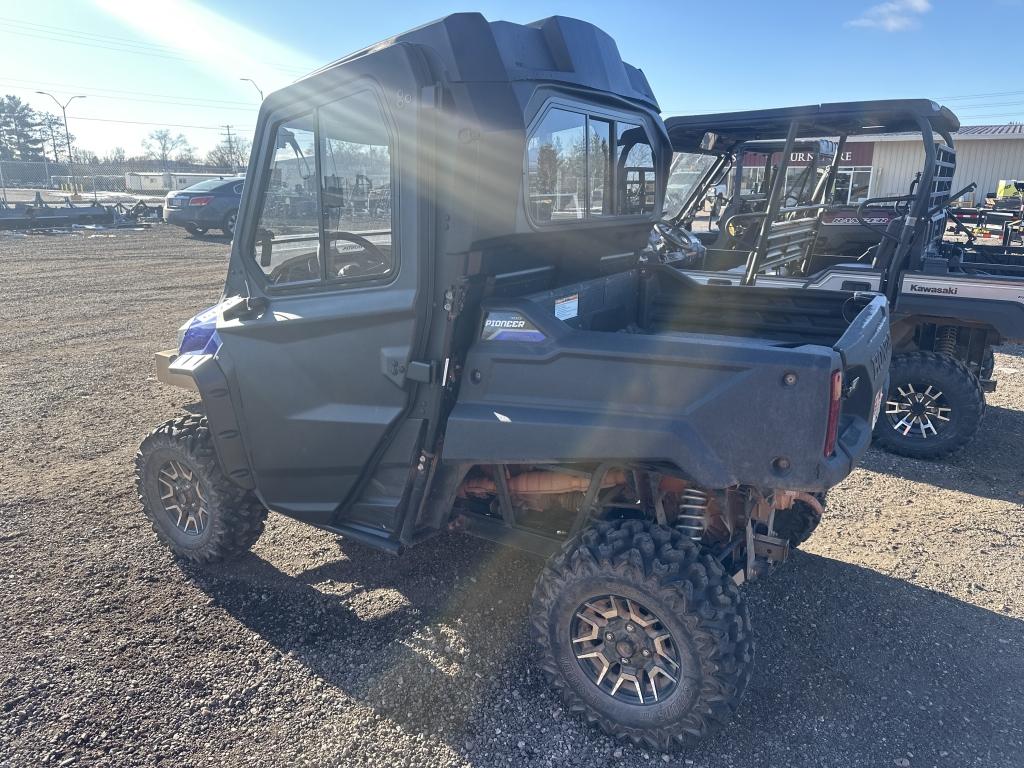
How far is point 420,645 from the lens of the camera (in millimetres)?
3201

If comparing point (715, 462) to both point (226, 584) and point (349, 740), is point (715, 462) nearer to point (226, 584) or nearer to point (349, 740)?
point (349, 740)

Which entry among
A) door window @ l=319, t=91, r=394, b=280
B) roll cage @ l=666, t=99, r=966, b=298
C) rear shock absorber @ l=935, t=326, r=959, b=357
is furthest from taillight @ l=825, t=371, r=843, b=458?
rear shock absorber @ l=935, t=326, r=959, b=357

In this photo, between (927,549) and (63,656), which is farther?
(927,549)

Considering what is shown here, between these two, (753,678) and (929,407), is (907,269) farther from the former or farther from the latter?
(753,678)

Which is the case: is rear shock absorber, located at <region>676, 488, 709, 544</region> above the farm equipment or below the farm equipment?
below

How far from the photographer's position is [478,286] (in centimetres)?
278

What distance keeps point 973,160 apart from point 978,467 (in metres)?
31.8

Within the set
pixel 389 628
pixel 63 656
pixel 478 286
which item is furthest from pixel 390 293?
pixel 63 656

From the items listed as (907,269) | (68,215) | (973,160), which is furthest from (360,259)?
(973,160)

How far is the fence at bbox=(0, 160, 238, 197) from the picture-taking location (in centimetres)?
3634

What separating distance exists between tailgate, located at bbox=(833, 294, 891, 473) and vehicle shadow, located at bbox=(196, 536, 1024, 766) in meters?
1.05

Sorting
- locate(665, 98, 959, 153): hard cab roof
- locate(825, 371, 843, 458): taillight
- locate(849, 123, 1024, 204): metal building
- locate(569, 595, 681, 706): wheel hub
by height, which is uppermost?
locate(849, 123, 1024, 204): metal building

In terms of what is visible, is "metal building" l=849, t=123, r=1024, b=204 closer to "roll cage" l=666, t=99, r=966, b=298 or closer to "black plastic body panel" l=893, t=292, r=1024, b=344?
"roll cage" l=666, t=99, r=966, b=298

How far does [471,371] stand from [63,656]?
86.7 inches
